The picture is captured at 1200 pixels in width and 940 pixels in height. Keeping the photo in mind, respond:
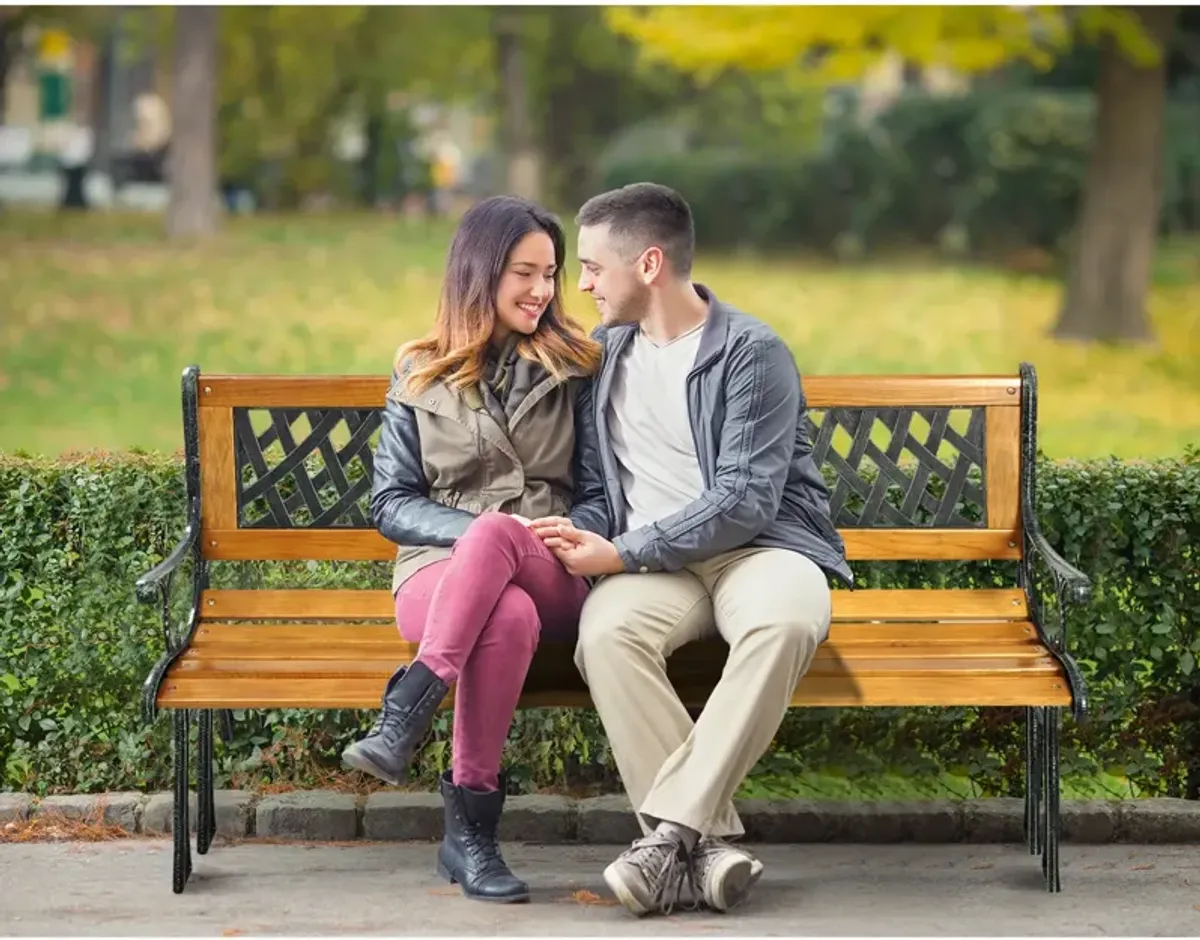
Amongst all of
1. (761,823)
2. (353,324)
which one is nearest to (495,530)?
(761,823)

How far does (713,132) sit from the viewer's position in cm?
3058

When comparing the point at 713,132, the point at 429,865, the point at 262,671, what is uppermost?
the point at 713,132

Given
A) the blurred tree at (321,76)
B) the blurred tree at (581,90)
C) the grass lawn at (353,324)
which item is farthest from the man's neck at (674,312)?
the blurred tree at (581,90)

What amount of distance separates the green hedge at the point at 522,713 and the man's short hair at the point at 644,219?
1.14 meters

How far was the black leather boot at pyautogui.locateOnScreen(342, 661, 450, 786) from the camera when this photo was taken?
4422mm

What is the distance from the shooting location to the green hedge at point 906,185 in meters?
23.8

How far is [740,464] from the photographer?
4.76m

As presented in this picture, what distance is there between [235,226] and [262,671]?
22.9 metres

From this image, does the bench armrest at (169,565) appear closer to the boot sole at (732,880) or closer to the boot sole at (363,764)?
the boot sole at (363,764)

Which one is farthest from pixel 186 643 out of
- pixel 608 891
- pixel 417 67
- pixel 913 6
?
pixel 417 67

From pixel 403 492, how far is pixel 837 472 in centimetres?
118

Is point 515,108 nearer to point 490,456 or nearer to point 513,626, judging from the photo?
point 490,456

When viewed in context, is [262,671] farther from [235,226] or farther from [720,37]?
[235,226]

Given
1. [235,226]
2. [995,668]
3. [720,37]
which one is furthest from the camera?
[235,226]
